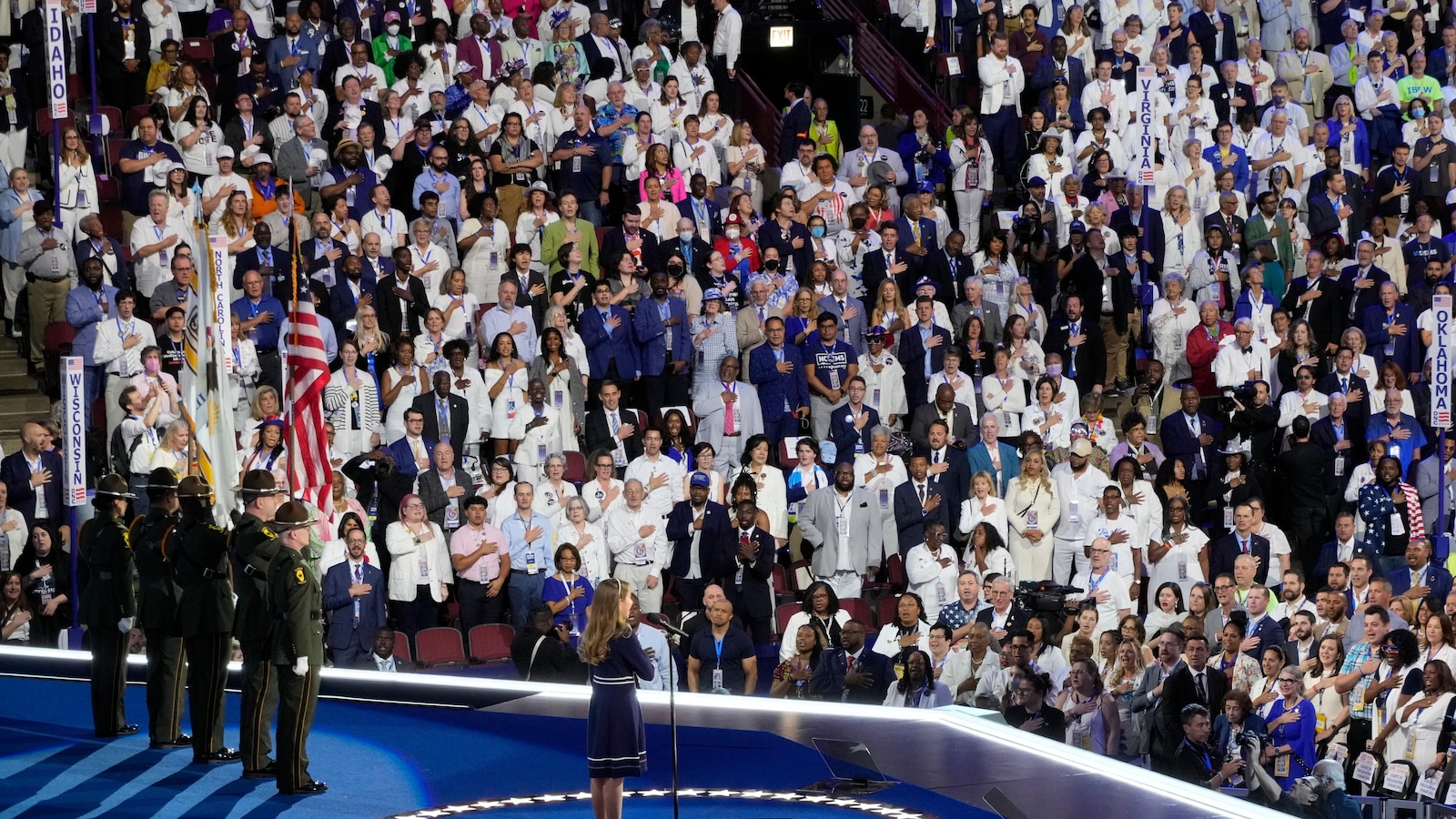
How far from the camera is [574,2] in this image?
21219mm

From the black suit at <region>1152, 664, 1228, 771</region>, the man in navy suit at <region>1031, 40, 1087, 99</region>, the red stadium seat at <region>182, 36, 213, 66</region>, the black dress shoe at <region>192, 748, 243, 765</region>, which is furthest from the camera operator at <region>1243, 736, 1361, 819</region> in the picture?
the red stadium seat at <region>182, 36, 213, 66</region>

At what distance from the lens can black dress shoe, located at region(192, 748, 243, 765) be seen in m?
11.2

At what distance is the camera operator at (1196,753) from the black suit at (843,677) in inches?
84.1

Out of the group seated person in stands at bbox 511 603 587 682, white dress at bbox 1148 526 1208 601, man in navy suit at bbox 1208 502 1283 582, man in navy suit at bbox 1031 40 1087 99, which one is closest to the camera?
seated person in stands at bbox 511 603 587 682

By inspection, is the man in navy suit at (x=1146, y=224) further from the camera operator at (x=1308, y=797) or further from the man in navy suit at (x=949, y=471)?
the camera operator at (x=1308, y=797)

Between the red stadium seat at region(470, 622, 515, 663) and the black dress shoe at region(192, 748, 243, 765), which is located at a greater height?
the red stadium seat at region(470, 622, 515, 663)

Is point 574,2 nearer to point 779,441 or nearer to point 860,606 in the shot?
point 779,441

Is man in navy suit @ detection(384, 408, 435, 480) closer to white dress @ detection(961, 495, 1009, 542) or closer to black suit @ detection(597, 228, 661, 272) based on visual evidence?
black suit @ detection(597, 228, 661, 272)

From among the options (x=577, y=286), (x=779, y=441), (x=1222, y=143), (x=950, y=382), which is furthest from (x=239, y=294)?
(x=1222, y=143)

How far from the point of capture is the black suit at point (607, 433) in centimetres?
1723

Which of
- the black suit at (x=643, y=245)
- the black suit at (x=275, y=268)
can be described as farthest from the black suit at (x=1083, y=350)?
the black suit at (x=275, y=268)

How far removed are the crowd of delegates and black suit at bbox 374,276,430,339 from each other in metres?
0.03

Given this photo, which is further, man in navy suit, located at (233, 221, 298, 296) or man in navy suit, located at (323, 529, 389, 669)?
man in navy suit, located at (233, 221, 298, 296)

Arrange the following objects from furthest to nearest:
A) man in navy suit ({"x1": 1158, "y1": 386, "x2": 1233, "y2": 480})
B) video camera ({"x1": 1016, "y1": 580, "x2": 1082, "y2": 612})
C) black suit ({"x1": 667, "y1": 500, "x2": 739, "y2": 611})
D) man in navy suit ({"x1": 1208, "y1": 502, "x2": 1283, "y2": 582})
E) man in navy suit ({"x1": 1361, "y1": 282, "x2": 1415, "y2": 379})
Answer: man in navy suit ({"x1": 1361, "y1": 282, "x2": 1415, "y2": 379}) → man in navy suit ({"x1": 1158, "y1": 386, "x2": 1233, "y2": 480}) → man in navy suit ({"x1": 1208, "y1": 502, "x2": 1283, "y2": 582}) → black suit ({"x1": 667, "y1": 500, "x2": 739, "y2": 611}) → video camera ({"x1": 1016, "y1": 580, "x2": 1082, "y2": 612})
